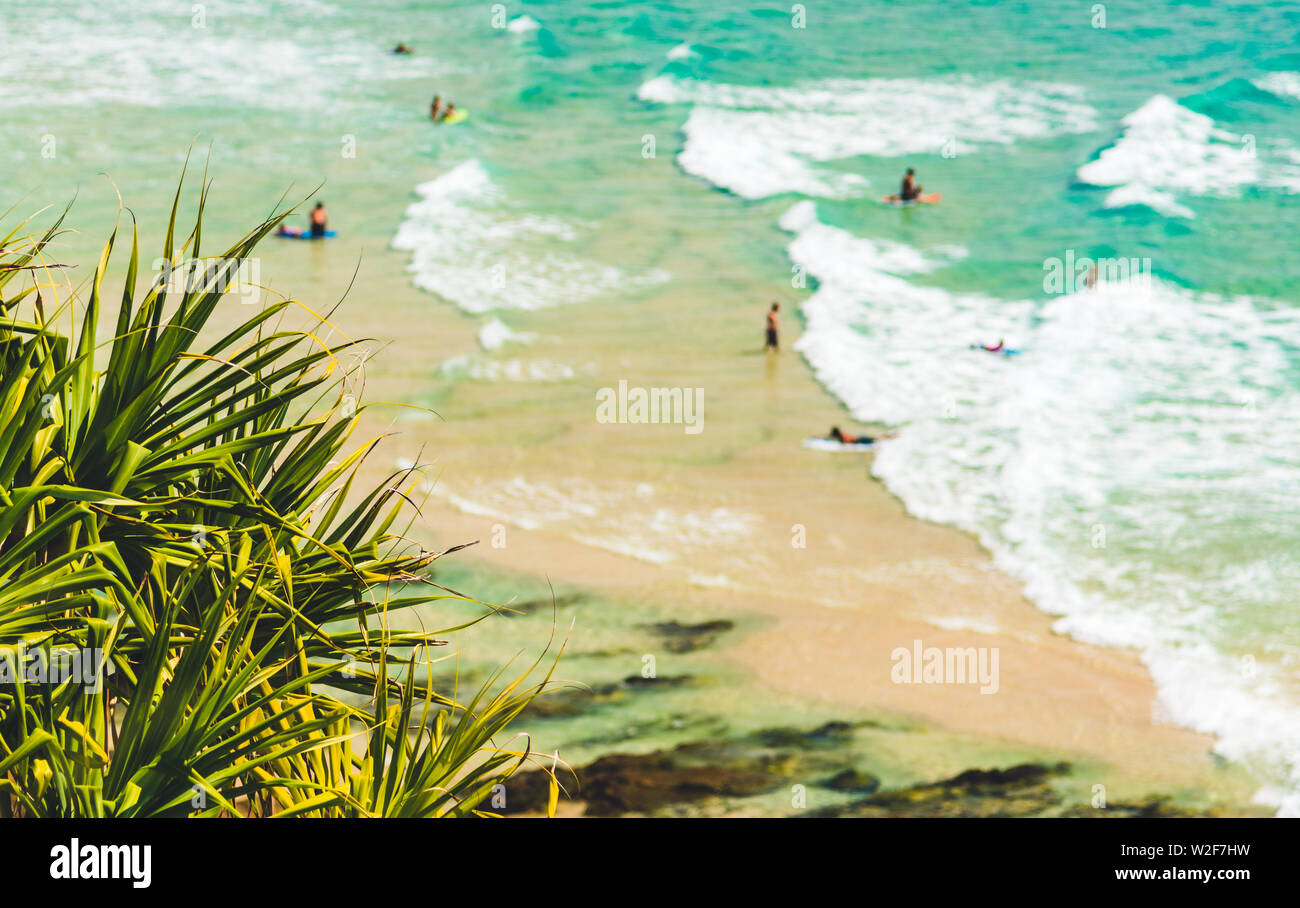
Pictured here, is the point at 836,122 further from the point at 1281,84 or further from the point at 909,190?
the point at 1281,84

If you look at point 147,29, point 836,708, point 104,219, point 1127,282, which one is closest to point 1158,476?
point 836,708

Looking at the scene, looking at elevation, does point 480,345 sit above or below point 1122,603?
above

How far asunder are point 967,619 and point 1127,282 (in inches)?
599

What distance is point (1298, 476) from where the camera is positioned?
18.2m

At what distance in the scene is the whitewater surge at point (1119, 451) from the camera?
1393 centimetres

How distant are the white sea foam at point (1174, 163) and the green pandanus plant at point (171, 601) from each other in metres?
30.2

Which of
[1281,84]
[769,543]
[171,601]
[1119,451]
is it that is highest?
[1281,84]

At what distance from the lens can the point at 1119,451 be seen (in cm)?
1905

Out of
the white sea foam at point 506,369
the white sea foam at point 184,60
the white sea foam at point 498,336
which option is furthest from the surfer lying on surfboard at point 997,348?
the white sea foam at point 184,60

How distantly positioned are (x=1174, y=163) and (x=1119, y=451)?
20.1 meters

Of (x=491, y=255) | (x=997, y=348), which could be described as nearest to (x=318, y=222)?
(x=491, y=255)

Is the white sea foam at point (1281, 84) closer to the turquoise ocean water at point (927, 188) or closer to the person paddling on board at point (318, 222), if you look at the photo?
the turquoise ocean water at point (927, 188)

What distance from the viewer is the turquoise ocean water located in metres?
16.7
